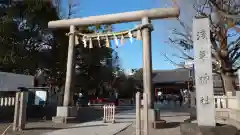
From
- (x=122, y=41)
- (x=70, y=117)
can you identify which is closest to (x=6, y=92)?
(x=70, y=117)

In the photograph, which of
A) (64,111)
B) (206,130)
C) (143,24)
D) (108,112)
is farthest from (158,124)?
(64,111)

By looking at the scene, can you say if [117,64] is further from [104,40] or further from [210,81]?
[210,81]

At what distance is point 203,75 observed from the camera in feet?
27.1

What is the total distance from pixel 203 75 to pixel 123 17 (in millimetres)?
7213

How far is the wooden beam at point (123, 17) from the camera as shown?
43.4 ft

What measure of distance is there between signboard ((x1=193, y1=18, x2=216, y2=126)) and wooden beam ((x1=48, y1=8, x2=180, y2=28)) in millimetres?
4682

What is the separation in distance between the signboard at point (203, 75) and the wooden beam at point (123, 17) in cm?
468

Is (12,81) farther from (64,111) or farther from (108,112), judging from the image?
(108,112)

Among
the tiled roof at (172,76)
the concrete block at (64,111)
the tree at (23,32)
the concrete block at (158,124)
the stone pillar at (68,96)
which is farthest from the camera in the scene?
the tiled roof at (172,76)

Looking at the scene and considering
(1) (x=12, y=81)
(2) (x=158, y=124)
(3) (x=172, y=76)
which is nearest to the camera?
(2) (x=158, y=124)

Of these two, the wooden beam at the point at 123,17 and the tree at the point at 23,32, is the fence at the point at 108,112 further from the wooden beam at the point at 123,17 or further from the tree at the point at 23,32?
the tree at the point at 23,32

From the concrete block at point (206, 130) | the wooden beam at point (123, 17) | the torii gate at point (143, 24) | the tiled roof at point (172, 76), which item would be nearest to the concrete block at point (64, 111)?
the torii gate at point (143, 24)

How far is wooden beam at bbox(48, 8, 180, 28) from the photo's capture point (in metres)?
13.2

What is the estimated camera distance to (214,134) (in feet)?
23.6
